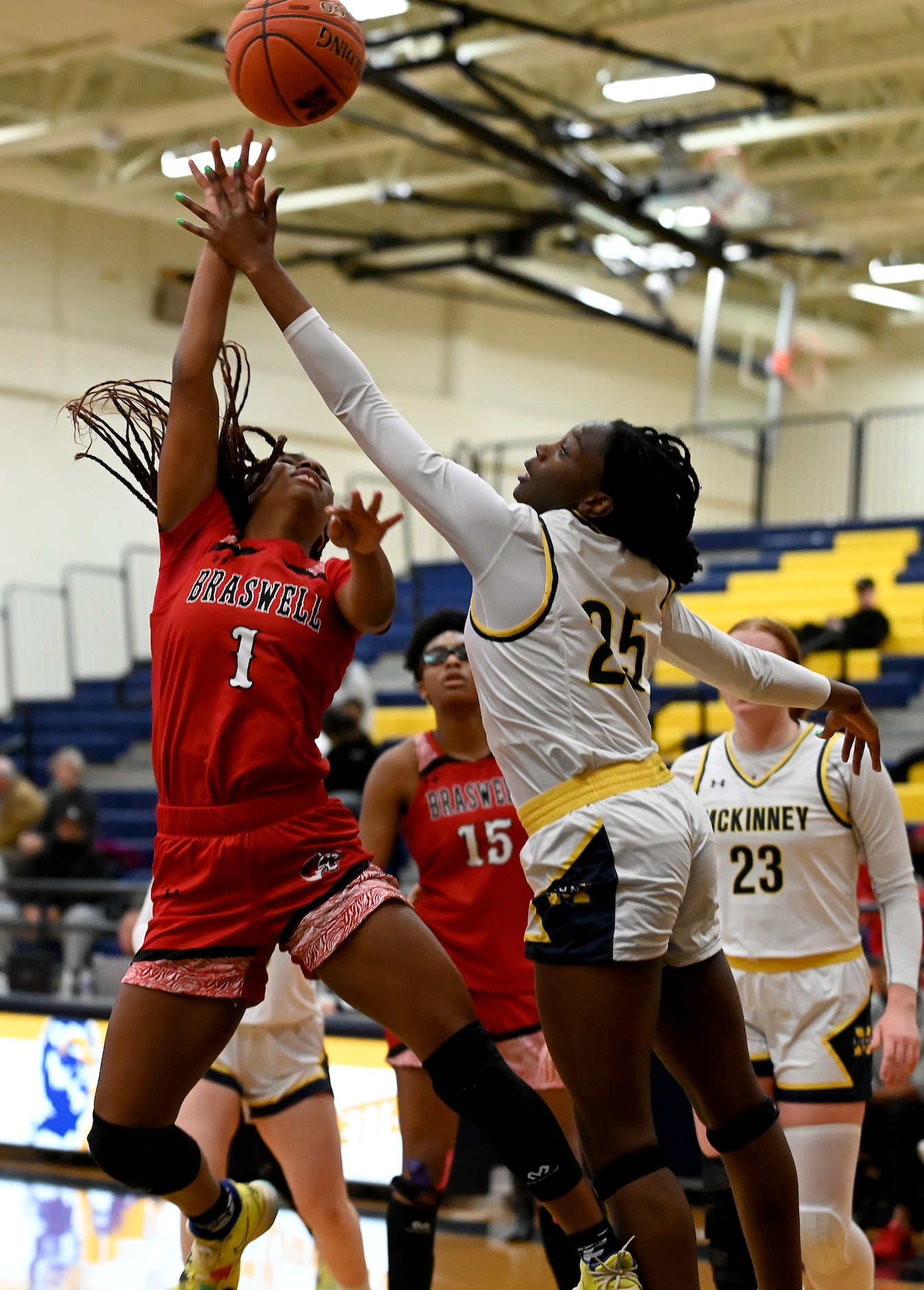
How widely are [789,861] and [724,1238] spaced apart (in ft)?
3.23

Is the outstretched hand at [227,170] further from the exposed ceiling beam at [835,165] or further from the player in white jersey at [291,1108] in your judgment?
the exposed ceiling beam at [835,165]

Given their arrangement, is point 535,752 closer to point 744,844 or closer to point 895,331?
point 744,844

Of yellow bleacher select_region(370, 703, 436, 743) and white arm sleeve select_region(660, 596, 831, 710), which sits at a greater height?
white arm sleeve select_region(660, 596, 831, 710)

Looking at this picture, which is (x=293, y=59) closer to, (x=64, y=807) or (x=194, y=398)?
(x=194, y=398)

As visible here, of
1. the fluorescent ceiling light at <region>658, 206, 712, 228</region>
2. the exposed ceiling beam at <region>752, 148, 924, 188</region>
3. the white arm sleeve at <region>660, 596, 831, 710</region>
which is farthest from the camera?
the fluorescent ceiling light at <region>658, 206, 712, 228</region>

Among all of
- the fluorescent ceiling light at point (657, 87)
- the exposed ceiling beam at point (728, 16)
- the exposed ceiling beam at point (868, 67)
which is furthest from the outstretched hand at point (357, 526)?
the exposed ceiling beam at point (868, 67)

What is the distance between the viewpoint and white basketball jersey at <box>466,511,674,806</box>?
10.2 feet

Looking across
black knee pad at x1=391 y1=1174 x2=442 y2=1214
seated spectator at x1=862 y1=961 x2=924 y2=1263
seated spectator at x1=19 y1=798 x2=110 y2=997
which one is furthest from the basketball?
seated spectator at x1=19 y1=798 x2=110 y2=997

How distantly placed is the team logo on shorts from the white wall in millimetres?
13685

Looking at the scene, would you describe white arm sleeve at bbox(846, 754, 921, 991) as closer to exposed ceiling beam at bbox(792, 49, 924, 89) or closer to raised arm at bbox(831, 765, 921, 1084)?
raised arm at bbox(831, 765, 921, 1084)

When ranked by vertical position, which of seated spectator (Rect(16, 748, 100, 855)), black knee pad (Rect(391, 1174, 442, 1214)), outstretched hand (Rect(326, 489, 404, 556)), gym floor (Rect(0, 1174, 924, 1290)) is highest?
outstretched hand (Rect(326, 489, 404, 556))

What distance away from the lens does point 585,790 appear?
121 inches

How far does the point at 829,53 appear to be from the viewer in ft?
44.8

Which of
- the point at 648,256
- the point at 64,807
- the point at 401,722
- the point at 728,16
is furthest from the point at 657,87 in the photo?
the point at 64,807
